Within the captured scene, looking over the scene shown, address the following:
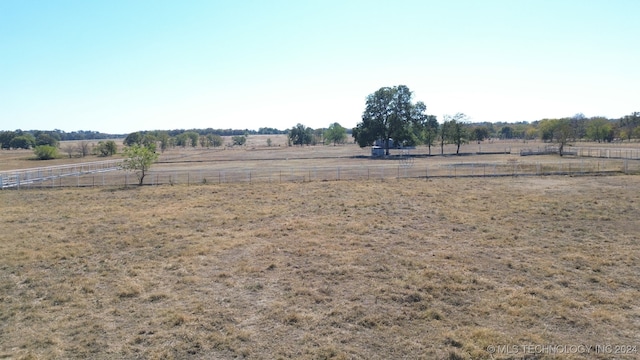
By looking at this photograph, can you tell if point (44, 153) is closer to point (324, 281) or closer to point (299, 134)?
point (299, 134)

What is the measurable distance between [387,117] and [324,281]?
69.3m

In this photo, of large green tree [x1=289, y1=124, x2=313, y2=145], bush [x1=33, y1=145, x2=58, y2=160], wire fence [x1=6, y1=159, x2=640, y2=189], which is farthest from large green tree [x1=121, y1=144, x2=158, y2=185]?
large green tree [x1=289, y1=124, x2=313, y2=145]

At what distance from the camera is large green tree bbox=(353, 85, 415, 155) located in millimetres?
78431

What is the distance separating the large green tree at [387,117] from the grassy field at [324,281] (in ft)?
174

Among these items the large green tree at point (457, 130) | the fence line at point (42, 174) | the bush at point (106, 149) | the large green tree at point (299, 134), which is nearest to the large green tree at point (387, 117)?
the large green tree at point (457, 130)

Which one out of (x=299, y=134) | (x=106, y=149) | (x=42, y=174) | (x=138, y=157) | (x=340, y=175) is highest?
(x=299, y=134)

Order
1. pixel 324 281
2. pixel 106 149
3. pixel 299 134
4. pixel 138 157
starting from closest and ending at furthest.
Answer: pixel 324 281 → pixel 138 157 → pixel 106 149 → pixel 299 134

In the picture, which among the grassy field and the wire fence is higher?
the wire fence

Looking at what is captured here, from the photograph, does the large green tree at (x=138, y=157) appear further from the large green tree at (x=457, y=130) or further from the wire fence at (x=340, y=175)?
the large green tree at (x=457, y=130)

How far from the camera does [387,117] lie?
7950 centimetres

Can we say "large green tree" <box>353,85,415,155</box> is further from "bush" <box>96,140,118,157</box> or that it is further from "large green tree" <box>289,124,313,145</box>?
"large green tree" <box>289,124,313,145</box>

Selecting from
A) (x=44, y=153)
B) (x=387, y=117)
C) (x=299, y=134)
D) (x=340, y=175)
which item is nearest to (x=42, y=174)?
(x=340, y=175)

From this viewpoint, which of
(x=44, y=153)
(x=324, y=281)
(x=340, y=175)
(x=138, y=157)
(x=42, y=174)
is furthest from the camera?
(x=44, y=153)

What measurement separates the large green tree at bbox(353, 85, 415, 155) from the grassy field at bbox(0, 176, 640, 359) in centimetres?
5304
